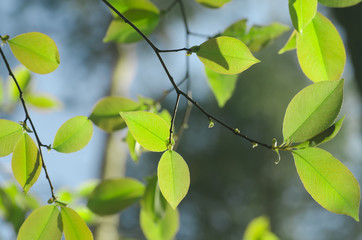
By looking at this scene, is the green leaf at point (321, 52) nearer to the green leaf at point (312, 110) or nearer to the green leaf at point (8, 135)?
the green leaf at point (312, 110)

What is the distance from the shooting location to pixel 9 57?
2.31m

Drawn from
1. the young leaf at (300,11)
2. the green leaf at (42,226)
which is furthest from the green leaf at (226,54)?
the green leaf at (42,226)

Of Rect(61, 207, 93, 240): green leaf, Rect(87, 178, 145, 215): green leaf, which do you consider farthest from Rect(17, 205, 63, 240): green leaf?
Rect(87, 178, 145, 215): green leaf

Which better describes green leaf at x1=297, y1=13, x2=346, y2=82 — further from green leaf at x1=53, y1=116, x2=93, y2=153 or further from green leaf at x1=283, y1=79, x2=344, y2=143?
green leaf at x1=53, y1=116, x2=93, y2=153

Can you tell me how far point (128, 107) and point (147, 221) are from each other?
0.39 feet

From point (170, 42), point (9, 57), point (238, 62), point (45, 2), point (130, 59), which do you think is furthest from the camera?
point (45, 2)

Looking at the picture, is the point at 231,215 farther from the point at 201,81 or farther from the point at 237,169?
the point at 201,81

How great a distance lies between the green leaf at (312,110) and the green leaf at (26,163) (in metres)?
0.15

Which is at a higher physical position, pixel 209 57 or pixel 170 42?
pixel 209 57

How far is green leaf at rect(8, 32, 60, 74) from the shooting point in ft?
0.75

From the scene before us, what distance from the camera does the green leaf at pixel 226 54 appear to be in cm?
21

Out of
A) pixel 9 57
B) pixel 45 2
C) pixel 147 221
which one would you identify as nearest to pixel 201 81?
pixel 45 2

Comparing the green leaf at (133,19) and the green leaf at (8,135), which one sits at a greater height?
the green leaf at (133,19)

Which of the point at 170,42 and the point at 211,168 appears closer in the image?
the point at 170,42
